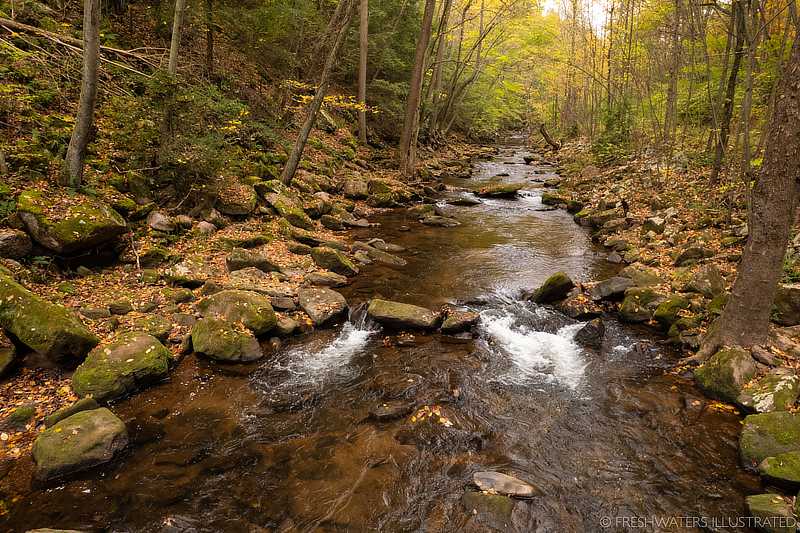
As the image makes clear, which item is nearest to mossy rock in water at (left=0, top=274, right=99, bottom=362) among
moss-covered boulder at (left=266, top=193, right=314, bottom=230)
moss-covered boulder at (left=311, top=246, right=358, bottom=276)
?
moss-covered boulder at (left=311, top=246, right=358, bottom=276)

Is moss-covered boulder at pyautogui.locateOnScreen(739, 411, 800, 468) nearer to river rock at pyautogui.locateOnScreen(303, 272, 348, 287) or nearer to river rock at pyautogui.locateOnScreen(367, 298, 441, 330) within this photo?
river rock at pyautogui.locateOnScreen(367, 298, 441, 330)

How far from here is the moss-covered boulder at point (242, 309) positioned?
287 inches

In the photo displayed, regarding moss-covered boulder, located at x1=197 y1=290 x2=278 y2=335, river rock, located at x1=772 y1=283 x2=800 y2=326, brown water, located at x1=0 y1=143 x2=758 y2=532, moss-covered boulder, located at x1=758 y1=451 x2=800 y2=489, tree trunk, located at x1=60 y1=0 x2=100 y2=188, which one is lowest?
brown water, located at x1=0 y1=143 x2=758 y2=532

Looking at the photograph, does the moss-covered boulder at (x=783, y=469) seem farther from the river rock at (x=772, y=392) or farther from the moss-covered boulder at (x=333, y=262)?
the moss-covered boulder at (x=333, y=262)

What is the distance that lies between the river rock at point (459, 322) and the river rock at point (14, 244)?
7148 millimetres

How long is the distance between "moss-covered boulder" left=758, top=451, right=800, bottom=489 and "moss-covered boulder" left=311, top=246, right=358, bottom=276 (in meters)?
8.05

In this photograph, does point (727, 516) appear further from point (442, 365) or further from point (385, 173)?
point (385, 173)

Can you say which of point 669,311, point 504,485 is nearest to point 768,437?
point 504,485

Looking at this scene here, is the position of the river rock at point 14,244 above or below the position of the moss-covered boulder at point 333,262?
above

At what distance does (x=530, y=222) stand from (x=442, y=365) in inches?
404

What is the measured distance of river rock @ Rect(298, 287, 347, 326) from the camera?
819 centimetres

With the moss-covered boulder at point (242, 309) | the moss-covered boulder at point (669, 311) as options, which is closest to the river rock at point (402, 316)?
the moss-covered boulder at point (242, 309)

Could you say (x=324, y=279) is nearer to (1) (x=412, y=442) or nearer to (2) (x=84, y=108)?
(1) (x=412, y=442)

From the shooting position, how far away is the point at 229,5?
13.1m
